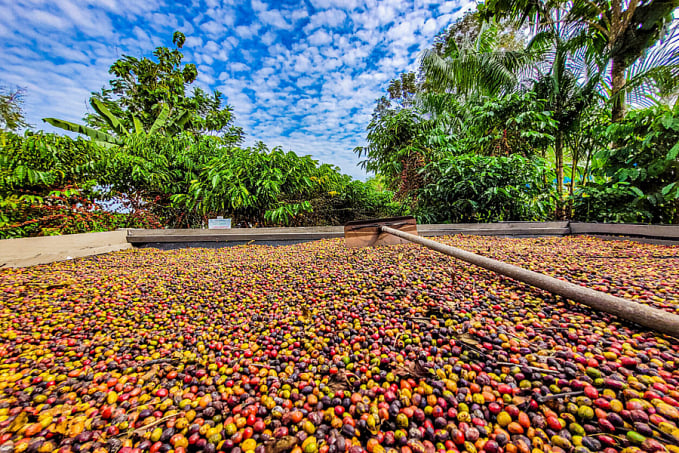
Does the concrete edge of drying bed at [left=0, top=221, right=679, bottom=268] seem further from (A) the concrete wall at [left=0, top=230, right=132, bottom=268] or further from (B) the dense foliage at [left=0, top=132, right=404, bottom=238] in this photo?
(B) the dense foliage at [left=0, top=132, right=404, bottom=238]

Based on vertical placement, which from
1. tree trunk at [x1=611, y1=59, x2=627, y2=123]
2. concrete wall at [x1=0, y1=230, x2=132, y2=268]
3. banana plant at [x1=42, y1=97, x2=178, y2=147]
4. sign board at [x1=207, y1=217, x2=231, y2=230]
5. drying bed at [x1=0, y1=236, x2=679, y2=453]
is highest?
banana plant at [x1=42, y1=97, x2=178, y2=147]

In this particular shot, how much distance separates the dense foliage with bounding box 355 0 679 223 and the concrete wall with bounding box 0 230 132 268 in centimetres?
376

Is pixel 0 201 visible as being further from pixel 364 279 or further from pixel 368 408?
pixel 368 408

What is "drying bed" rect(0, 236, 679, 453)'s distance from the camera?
522 millimetres

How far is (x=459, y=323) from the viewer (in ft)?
2.87

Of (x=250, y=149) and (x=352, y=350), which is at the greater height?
(x=250, y=149)

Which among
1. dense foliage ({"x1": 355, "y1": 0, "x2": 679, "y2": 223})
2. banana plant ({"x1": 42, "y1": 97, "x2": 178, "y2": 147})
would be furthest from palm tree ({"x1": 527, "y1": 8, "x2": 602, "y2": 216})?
banana plant ({"x1": 42, "y1": 97, "x2": 178, "y2": 147})

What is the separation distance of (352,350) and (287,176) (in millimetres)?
2870

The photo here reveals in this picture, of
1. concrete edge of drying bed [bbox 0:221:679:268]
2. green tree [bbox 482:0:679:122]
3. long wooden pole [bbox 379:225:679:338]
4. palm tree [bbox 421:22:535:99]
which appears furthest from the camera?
palm tree [bbox 421:22:535:99]

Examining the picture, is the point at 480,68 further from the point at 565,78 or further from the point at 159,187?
the point at 159,187

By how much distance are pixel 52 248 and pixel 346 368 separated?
3.02m

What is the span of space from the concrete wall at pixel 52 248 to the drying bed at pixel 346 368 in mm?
948

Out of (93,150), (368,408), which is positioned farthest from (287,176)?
(368,408)

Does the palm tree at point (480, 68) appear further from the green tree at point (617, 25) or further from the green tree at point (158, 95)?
the green tree at point (158, 95)
